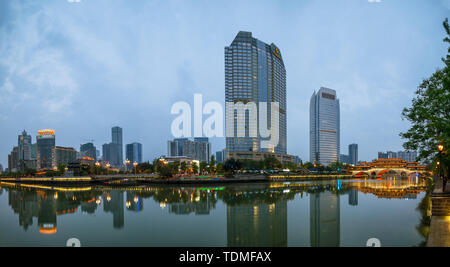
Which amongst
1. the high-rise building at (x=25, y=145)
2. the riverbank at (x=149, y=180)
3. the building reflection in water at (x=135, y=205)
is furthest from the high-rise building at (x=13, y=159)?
the building reflection in water at (x=135, y=205)

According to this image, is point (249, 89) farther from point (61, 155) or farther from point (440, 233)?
point (61, 155)

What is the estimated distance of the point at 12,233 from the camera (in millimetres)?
15742

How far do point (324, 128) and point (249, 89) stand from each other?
95.5 m

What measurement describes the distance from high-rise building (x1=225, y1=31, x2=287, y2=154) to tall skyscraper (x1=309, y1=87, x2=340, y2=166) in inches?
2694

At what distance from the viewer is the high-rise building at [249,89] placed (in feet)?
386

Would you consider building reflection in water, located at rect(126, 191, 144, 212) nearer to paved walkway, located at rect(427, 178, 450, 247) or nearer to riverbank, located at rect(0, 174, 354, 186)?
paved walkway, located at rect(427, 178, 450, 247)

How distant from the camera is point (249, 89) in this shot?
122 m

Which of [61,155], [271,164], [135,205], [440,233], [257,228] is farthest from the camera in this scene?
[61,155]

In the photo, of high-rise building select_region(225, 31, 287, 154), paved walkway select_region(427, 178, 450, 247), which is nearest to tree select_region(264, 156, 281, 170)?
high-rise building select_region(225, 31, 287, 154)

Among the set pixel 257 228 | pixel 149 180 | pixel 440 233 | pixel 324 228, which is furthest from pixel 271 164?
pixel 440 233
